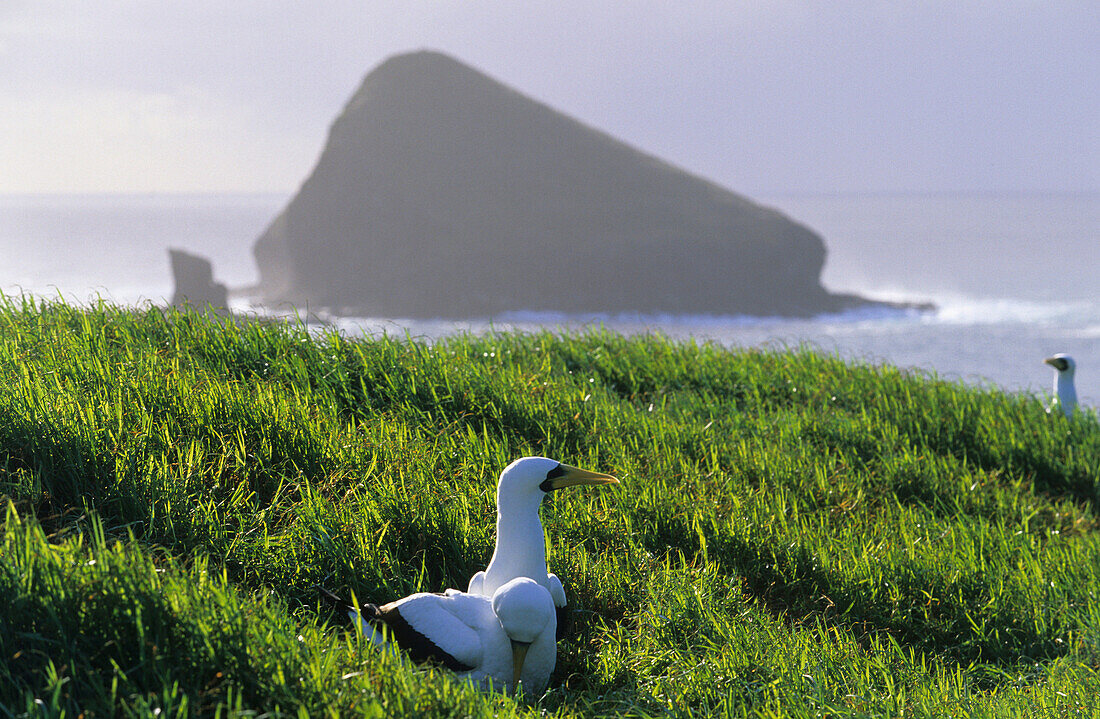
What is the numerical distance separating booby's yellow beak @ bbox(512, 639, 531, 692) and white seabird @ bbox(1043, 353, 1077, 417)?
352 inches

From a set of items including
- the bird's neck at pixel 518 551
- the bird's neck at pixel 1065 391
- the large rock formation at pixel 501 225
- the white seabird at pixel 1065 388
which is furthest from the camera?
the large rock formation at pixel 501 225

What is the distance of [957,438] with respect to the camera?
27.9ft

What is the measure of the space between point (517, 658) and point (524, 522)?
634mm

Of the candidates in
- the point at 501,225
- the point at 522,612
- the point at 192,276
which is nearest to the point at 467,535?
the point at 522,612

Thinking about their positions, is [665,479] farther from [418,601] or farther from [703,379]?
[703,379]

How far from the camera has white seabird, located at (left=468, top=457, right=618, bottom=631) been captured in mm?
3787

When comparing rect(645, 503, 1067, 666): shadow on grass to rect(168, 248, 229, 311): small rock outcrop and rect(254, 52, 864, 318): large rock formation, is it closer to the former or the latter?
rect(168, 248, 229, 311): small rock outcrop

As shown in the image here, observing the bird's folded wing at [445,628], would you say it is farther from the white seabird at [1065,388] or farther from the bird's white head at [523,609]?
the white seabird at [1065,388]

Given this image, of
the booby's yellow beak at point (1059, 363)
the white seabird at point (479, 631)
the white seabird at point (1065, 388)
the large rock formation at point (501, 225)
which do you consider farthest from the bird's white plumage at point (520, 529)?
the large rock formation at point (501, 225)

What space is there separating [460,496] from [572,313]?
114329mm

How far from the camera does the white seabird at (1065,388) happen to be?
996 centimetres

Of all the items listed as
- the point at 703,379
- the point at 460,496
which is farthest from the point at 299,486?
the point at 703,379

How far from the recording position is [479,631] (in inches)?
138

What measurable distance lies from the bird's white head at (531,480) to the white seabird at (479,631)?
17.5 inches
